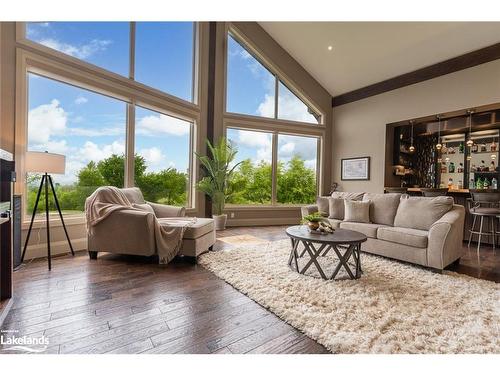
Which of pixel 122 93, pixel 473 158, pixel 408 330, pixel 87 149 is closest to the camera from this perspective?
pixel 408 330

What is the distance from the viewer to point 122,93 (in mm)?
4320

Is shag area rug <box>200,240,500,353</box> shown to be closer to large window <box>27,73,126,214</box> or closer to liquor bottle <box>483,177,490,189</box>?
large window <box>27,73,126,214</box>

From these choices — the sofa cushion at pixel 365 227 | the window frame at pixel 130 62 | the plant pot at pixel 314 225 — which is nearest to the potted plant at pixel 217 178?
the window frame at pixel 130 62

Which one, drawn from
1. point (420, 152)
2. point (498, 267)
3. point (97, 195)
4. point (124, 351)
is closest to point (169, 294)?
point (124, 351)

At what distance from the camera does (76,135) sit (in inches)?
155

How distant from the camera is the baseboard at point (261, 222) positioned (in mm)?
6274

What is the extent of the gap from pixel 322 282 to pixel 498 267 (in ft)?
8.19

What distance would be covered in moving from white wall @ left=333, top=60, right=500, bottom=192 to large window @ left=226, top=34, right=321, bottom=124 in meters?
1.30

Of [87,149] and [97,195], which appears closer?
[97,195]

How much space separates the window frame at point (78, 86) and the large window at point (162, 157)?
180 mm

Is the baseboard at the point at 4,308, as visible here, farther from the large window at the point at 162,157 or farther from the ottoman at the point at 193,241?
the large window at the point at 162,157
